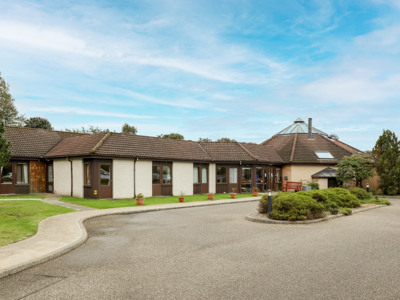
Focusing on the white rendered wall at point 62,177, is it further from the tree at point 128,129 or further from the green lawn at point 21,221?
the tree at point 128,129

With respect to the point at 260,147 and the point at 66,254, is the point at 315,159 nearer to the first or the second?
the point at 260,147

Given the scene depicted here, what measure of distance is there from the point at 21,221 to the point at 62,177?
13.5 meters

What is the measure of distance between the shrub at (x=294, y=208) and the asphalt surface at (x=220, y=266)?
1.85 m

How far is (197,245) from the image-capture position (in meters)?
9.00

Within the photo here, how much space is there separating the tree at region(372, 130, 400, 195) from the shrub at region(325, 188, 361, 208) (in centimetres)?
1423

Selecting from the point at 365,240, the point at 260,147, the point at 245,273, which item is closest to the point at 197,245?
the point at 245,273

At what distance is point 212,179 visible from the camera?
3009 centimetres

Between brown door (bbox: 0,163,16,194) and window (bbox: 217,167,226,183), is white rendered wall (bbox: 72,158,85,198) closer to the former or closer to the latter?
brown door (bbox: 0,163,16,194)

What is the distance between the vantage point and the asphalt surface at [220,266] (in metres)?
5.53

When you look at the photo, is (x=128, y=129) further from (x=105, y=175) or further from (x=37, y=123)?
(x=105, y=175)

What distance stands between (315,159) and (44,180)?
87.6 feet

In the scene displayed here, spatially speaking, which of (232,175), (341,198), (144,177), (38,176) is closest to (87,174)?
(144,177)

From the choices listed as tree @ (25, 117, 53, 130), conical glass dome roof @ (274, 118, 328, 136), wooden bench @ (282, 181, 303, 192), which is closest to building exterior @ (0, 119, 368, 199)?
wooden bench @ (282, 181, 303, 192)

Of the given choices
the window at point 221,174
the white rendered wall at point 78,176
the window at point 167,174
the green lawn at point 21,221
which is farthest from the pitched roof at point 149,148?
the green lawn at point 21,221
